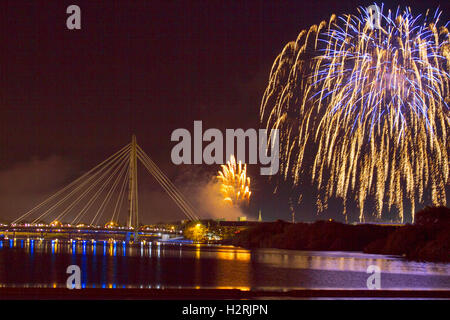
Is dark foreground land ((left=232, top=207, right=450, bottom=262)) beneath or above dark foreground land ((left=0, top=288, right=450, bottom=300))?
beneath

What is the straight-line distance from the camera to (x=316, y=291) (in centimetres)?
2858

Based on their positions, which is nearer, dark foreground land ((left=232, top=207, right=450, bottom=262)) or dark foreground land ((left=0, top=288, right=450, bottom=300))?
→ dark foreground land ((left=0, top=288, right=450, bottom=300))

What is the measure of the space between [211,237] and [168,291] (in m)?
173

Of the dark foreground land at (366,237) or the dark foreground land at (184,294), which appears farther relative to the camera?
the dark foreground land at (366,237)

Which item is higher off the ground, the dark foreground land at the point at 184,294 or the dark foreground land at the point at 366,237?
the dark foreground land at the point at 184,294

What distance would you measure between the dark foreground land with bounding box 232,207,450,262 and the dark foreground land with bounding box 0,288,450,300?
190 feet

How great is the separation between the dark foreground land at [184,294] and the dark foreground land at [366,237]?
5796 cm

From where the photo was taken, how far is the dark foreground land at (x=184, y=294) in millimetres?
26062

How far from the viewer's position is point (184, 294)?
2733 cm

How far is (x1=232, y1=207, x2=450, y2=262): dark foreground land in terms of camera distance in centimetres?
8881
